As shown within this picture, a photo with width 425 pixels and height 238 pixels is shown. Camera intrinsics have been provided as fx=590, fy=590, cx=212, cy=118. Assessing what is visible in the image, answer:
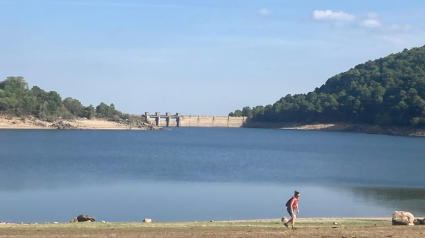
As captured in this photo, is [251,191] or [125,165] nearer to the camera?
[251,191]

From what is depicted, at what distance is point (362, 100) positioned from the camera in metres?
182

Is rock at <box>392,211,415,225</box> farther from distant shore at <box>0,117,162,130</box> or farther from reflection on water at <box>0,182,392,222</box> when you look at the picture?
distant shore at <box>0,117,162,130</box>

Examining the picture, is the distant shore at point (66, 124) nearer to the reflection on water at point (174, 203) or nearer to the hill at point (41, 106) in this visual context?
the hill at point (41, 106)

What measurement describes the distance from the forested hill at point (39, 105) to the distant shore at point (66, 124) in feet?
4.36

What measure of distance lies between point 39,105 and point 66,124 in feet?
35.1

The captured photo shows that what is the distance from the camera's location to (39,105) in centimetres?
15088

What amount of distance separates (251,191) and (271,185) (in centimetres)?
423

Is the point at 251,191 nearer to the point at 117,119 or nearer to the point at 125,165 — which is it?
the point at 125,165

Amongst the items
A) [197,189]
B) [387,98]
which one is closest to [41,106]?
[387,98]

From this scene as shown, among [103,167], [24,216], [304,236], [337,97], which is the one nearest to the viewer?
[304,236]

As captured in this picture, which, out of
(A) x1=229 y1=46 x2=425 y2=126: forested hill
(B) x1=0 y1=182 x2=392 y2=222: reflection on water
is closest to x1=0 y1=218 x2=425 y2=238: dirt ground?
(B) x1=0 y1=182 x2=392 y2=222: reflection on water

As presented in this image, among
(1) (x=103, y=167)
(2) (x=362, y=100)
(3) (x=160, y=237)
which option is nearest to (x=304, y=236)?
(3) (x=160, y=237)

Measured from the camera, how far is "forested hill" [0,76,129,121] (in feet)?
471

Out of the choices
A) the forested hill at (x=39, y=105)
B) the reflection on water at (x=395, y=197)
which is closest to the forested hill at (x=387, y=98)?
the forested hill at (x=39, y=105)
